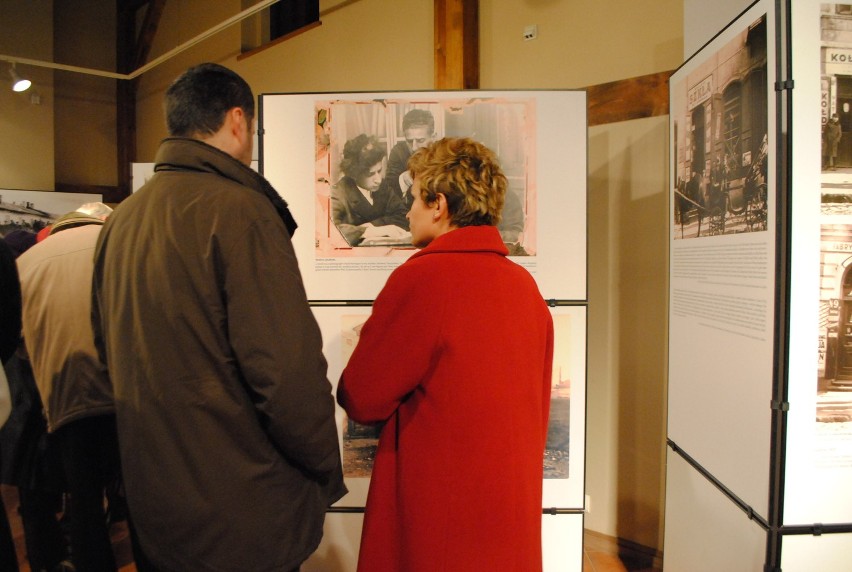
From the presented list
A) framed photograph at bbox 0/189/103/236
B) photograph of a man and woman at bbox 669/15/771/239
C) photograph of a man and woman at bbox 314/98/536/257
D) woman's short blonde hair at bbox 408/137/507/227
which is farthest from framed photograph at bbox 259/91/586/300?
framed photograph at bbox 0/189/103/236

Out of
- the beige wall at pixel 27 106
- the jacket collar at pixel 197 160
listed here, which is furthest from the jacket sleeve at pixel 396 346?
the beige wall at pixel 27 106

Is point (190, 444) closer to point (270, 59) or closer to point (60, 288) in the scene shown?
point (60, 288)

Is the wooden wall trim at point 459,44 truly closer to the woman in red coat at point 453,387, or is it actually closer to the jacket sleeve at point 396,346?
the woman in red coat at point 453,387

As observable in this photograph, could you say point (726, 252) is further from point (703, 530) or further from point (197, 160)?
point (197, 160)

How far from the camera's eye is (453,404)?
1.09 metres

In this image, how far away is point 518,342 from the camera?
1124 millimetres

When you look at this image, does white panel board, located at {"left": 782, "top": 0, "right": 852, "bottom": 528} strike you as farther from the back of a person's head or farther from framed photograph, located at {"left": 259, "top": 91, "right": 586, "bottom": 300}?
the back of a person's head

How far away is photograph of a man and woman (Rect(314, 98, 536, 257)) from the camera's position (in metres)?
1.85

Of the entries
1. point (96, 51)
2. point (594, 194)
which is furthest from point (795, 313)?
point (96, 51)

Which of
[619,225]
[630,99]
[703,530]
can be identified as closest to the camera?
[703,530]

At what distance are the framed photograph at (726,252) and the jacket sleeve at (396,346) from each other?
36.7 inches

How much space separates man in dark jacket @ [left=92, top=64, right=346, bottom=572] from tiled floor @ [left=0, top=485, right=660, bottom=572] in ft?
6.38

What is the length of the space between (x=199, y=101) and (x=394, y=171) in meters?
0.90

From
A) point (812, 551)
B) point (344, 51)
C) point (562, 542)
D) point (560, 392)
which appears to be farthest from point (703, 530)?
point (344, 51)
